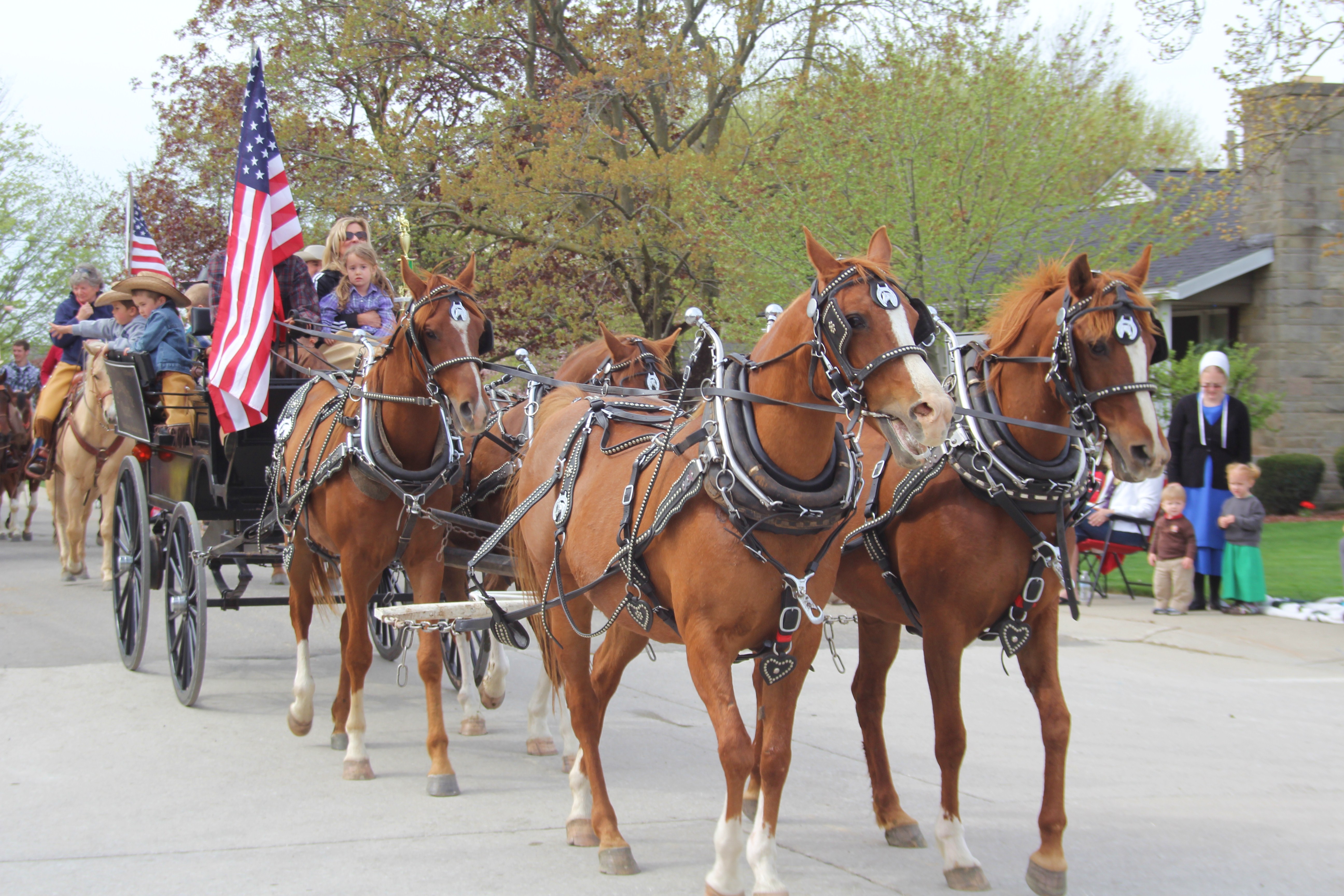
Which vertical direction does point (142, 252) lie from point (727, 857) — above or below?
above

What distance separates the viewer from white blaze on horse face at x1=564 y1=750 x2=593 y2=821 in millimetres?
4984

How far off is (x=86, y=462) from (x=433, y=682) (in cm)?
851

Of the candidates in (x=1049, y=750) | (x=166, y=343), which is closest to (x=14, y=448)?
(x=166, y=343)

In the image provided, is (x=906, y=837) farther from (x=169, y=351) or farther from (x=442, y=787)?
(x=169, y=351)

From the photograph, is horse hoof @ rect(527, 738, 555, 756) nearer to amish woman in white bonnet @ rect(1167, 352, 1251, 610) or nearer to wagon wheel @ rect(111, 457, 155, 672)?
wagon wheel @ rect(111, 457, 155, 672)

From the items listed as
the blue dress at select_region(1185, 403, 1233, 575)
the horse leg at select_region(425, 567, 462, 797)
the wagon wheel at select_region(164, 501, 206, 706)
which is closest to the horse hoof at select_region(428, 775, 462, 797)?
the horse leg at select_region(425, 567, 462, 797)

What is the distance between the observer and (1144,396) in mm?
4176

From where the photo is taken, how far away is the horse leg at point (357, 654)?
6.00 meters

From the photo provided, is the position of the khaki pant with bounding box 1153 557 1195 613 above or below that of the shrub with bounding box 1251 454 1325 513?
below

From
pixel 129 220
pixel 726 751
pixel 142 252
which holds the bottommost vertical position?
pixel 726 751

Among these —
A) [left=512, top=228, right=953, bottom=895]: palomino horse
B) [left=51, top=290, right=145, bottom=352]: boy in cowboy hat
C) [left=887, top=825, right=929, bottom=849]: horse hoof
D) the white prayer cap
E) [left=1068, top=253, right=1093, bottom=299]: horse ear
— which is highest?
[left=51, top=290, right=145, bottom=352]: boy in cowboy hat

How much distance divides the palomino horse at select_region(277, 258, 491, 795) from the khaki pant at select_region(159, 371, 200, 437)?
2.00 meters

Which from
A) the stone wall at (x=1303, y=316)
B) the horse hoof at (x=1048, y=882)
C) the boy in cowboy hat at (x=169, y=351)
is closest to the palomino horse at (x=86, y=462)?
the boy in cowboy hat at (x=169, y=351)

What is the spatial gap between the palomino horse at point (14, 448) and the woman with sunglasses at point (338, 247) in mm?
10756
